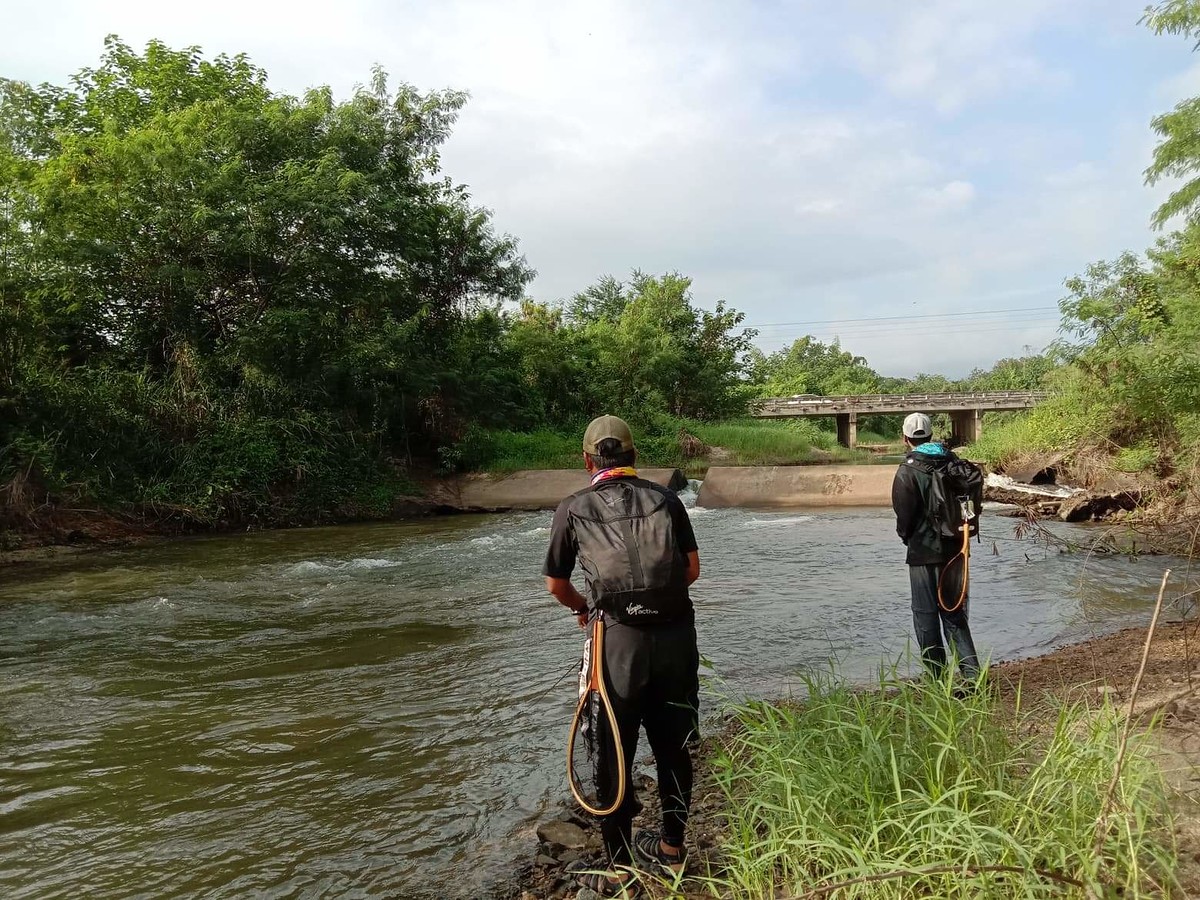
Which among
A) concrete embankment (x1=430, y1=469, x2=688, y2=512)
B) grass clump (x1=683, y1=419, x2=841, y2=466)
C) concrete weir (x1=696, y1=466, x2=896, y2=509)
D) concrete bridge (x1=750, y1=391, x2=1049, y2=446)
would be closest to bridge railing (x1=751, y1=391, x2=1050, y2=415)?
concrete bridge (x1=750, y1=391, x2=1049, y2=446)

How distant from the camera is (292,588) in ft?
33.7

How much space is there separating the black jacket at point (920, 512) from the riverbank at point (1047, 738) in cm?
88

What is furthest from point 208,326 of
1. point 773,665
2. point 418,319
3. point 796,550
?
point 773,665

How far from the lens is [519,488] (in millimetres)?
21453

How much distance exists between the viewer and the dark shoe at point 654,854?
10.1 ft

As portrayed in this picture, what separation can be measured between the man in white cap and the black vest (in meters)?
2.34

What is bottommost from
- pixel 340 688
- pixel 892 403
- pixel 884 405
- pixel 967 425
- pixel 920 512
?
pixel 340 688

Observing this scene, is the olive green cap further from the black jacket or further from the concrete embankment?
the concrete embankment

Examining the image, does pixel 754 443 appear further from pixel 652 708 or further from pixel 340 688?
pixel 652 708

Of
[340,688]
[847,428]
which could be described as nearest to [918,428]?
[340,688]

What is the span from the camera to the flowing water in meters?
3.69

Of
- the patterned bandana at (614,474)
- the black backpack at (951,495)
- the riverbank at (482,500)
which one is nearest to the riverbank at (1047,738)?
the black backpack at (951,495)

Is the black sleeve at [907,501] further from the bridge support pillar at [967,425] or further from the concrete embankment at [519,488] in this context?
the bridge support pillar at [967,425]

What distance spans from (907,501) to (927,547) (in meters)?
0.30
